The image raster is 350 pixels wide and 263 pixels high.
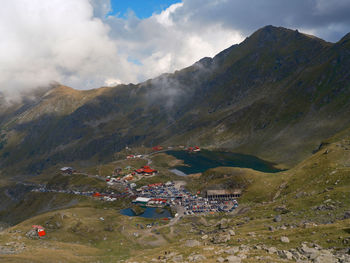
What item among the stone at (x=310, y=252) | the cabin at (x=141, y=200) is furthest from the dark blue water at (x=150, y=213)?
the stone at (x=310, y=252)

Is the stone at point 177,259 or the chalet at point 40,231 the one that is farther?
the chalet at point 40,231

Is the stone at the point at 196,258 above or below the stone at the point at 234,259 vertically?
below

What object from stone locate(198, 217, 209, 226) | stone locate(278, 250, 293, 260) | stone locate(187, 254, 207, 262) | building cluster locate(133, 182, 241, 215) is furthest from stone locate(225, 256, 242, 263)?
building cluster locate(133, 182, 241, 215)

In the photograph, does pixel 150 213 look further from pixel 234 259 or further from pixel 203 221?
pixel 234 259

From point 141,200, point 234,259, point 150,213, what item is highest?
point 141,200

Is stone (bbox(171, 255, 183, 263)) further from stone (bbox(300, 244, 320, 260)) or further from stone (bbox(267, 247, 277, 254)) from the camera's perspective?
stone (bbox(300, 244, 320, 260))

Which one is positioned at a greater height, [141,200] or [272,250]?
[141,200]

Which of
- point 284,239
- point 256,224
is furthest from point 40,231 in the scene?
point 284,239

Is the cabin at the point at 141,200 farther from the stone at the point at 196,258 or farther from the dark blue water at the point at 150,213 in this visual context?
the stone at the point at 196,258
